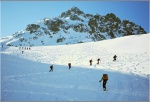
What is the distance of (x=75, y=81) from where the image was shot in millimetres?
17250

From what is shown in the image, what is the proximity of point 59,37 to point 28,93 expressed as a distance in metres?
181

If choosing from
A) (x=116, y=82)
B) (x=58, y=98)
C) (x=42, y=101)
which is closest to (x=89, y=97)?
(x=58, y=98)

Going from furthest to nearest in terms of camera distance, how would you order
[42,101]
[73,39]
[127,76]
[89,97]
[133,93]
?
[73,39]
[127,76]
[133,93]
[89,97]
[42,101]

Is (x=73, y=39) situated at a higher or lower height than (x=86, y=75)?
higher

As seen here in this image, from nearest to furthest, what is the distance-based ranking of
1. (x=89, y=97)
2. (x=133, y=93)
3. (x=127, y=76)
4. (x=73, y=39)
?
1. (x=89, y=97)
2. (x=133, y=93)
3. (x=127, y=76)
4. (x=73, y=39)

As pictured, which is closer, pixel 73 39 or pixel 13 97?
pixel 13 97

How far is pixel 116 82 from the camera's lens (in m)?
16.9

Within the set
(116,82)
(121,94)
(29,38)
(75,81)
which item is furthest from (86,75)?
(29,38)

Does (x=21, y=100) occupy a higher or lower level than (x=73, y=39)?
lower

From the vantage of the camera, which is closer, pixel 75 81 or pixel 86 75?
pixel 75 81

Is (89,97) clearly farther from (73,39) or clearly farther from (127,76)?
(73,39)

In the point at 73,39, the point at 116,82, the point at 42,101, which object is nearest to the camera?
the point at 42,101

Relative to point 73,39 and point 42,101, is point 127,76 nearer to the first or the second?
point 42,101

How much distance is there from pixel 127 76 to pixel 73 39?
554 feet
